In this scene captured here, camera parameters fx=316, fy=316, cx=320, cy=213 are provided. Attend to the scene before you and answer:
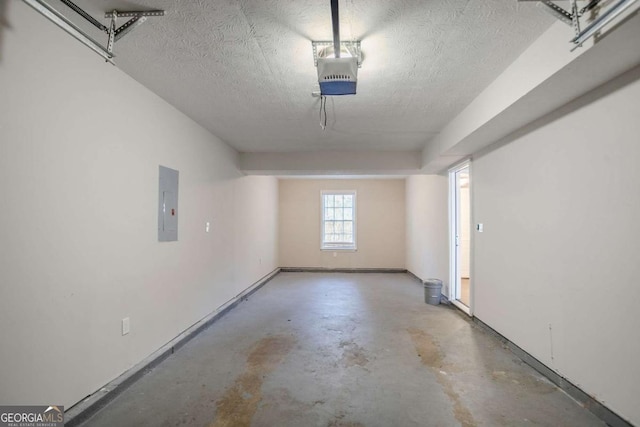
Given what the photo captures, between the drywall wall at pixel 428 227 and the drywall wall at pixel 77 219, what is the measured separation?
4057mm

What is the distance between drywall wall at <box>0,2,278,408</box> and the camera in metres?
1.68

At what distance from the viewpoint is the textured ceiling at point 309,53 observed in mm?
1785

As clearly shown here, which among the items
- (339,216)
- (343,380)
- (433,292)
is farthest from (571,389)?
(339,216)

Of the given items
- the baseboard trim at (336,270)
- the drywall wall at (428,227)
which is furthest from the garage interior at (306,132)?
the baseboard trim at (336,270)

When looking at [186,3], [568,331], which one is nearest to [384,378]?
[568,331]

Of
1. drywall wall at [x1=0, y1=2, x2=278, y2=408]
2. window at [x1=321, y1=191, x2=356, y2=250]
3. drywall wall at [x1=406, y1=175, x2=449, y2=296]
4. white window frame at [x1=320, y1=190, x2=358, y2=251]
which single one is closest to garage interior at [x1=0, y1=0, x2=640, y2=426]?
drywall wall at [x1=0, y1=2, x2=278, y2=408]

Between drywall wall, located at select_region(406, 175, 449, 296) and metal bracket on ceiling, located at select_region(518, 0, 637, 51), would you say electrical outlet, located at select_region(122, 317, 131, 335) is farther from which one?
drywall wall, located at select_region(406, 175, 449, 296)

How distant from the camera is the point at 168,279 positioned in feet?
10.4

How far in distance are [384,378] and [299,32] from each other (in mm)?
2696

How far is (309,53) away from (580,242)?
2.38 meters

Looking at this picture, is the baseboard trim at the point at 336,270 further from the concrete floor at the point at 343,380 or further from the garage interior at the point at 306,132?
the garage interior at the point at 306,132

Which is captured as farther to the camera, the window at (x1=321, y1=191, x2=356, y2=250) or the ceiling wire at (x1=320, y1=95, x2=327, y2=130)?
the window at (x1=321, y1=191, x2=356, y2=250)

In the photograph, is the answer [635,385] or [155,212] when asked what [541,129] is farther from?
[155,212]

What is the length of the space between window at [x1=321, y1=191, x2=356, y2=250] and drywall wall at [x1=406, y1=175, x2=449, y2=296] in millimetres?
1526
